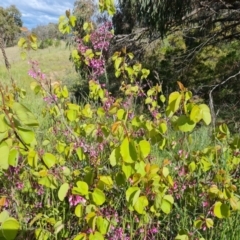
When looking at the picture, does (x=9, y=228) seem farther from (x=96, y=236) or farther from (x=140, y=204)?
(x=140, y=204)

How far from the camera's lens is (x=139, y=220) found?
4.15 feet

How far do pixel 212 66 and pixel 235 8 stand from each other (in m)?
2.59

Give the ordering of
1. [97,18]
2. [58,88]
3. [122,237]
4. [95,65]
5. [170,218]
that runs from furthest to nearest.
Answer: [97,18] → [95,65] → [58,88] → [170,218] → [122,237]

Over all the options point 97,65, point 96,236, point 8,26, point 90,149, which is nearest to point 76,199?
point 96,236

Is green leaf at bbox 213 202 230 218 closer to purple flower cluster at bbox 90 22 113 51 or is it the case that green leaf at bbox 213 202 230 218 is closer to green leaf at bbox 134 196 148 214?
green leaf at bbox 134 196 148 214

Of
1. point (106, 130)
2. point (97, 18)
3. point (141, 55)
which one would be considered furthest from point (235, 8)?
point (106, 130)

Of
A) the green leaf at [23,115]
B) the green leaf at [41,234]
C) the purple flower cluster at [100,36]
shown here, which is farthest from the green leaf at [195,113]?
the purple flower cluster at [100,36]

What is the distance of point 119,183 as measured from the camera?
106 cm

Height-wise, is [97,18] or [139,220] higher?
[97,18]

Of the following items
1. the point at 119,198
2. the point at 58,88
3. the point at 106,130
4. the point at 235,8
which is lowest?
the point at 119,198

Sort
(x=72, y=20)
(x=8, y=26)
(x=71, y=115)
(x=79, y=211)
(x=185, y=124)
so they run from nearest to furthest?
(x=185, y=124)
(x=79, y=211)
(x=71, y=115)
(x=72, y=20)
(x=8, y=26)

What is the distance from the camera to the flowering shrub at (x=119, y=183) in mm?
885

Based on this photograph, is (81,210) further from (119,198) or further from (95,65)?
(95,65)

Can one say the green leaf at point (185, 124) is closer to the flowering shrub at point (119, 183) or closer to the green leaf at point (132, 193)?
the flowering shrub at point (119, 183)
